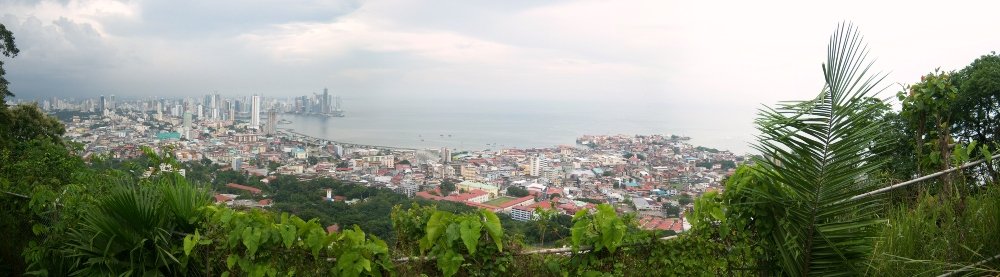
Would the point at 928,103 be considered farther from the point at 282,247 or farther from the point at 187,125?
the point at 187,125

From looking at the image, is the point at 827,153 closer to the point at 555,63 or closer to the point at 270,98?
the point at 555,63

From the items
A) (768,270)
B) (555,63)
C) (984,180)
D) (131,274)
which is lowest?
(131,274)

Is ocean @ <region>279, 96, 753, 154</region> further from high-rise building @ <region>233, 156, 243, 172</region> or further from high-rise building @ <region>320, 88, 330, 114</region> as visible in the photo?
high-rise building @ <region>233, 156, 243, 172</region>

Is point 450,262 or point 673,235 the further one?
point 673,235

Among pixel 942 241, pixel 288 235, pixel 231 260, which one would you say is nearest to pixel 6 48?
pixel 231 260

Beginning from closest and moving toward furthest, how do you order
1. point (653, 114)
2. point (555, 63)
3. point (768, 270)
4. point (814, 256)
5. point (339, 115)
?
point (814, 256)
point (768, 270)
point (555, 63)
point (653, 114)
point (339, 115)

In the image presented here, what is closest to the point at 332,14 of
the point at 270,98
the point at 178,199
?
the point at 178,199

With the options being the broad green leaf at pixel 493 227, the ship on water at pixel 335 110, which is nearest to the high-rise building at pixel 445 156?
the broad green leaf at pixel 493 227
